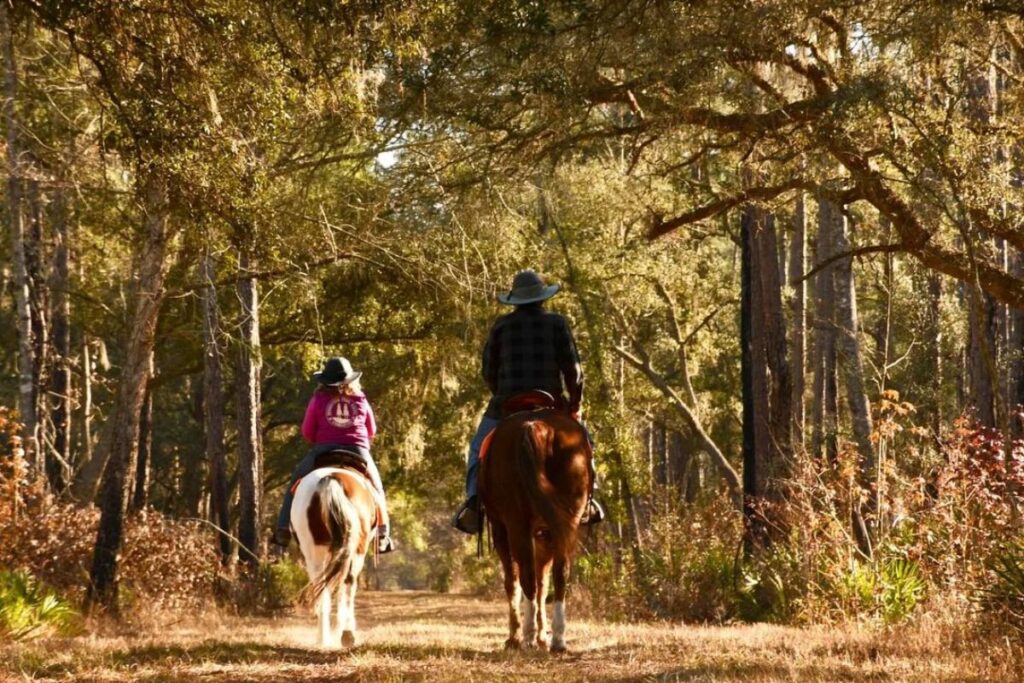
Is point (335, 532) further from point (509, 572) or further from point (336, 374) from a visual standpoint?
point (509, 572)

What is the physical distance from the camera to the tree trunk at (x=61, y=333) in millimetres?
22469

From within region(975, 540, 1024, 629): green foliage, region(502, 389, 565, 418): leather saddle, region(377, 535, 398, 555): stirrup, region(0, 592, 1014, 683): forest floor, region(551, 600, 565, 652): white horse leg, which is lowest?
region(0, 592, 1014, 683): forest floor

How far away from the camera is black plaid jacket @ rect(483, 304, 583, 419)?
1015cm

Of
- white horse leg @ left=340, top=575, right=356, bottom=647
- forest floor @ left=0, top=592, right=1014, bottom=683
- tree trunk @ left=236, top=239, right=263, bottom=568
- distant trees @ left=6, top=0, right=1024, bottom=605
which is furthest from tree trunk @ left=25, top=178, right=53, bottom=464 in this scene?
white horse leg @ left=340, top=575, right=356, bottom=647

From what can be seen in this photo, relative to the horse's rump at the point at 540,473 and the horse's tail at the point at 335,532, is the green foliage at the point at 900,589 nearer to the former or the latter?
the horse's rump at the point at 540,473

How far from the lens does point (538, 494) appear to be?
9180 millimetres

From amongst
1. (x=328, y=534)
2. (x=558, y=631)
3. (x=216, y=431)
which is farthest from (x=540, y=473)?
(x=216, y=431)

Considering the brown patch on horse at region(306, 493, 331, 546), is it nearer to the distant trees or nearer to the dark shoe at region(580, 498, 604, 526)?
the distant trees

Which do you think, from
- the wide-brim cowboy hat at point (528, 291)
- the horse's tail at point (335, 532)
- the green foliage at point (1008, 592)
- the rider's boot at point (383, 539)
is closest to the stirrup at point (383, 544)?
the rider's boot at point (383, 539)

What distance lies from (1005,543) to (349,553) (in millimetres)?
5333

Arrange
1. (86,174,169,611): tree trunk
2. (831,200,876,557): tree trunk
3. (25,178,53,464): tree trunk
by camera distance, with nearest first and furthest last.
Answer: (86,174,169,611): tree trunk
(25,178,53,464): tree trunk
(831,200,876,557): tree trunk

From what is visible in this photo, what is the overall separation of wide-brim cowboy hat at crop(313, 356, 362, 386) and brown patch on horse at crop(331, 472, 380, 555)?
0.91 m

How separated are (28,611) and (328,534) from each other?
12.2 ft

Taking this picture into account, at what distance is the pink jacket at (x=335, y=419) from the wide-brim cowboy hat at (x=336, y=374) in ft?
0.35
